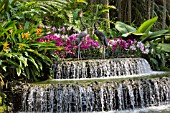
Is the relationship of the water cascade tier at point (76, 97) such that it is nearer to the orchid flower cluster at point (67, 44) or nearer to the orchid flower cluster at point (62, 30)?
the orchid flower cluster at point (67, 44)

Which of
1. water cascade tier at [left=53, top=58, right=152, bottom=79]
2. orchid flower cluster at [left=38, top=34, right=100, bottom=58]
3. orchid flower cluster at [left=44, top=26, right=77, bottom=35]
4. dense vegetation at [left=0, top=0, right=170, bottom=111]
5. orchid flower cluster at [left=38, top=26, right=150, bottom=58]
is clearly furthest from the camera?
orchid flower cluster at [left=44, top=26, right=77, bottom=35]

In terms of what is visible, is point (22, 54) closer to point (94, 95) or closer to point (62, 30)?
point (94, 95)

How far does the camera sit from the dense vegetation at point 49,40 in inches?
294

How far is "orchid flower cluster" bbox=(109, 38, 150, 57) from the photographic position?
9.97 m

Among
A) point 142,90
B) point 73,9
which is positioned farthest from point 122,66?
point 73,9

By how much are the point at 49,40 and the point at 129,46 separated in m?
2.74

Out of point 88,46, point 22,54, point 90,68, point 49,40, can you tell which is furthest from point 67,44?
point 22,54

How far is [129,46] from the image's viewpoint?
10172 millimetres

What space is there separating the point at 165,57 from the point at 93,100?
4.27 meters

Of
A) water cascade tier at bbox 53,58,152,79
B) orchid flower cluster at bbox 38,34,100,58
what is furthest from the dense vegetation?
water cascade tier at bbox 53,58,152,79

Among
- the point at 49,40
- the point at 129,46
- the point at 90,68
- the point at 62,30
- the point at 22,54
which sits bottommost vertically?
the point at 90,68

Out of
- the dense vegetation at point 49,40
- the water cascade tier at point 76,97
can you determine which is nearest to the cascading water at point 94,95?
the water cascade tier at point 76,97

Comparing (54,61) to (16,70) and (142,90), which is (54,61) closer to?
(16,70)

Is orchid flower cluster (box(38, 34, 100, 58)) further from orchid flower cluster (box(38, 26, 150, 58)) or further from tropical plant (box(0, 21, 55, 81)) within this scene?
tropical plant (box(0, 21, 55, 81))
